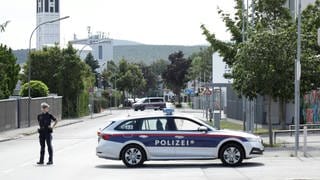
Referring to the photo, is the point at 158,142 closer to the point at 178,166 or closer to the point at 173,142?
the point at 173,142

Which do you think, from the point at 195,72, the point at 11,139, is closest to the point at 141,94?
the point at 195,72

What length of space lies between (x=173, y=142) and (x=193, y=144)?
55 cm

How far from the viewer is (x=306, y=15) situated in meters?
35.9

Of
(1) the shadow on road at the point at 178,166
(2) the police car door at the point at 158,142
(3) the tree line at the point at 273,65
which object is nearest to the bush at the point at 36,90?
(3) the tree line at the point at 273,65

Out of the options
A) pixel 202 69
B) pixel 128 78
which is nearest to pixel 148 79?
pixel 128 78

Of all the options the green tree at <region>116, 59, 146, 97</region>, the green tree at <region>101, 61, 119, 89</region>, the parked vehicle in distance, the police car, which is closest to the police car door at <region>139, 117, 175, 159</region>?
the police car

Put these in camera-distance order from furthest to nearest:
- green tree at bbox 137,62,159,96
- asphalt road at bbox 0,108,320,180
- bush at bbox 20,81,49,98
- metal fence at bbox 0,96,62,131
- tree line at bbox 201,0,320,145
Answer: green tree at bbox 137,62,159,96 < bush at bbox 20,81,49,98 < metal fence at bbox 0,96,62,131 < tree line at bbox 201,0,320,145 < asphalt road at bbox 0,108,320,180

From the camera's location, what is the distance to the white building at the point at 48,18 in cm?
14475

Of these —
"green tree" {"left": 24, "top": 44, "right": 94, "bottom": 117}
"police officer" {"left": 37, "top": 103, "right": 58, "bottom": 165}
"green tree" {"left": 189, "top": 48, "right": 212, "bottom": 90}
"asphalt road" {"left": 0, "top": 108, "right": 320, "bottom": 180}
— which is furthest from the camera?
"green tree" {"left": 189, "top": 48, "right": 212, "bottom": 90}

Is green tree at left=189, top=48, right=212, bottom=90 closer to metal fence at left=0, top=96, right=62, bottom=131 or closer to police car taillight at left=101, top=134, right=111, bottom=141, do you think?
metal fence at left=0, top=96, right=62, bottom=131

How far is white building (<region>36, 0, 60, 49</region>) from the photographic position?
145 meters

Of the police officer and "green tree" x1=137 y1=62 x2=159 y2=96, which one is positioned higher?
"green tree" x1=137 y1=62 x2=159 y2=96

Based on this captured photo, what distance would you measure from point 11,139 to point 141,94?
449 feet

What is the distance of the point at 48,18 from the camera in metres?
145
